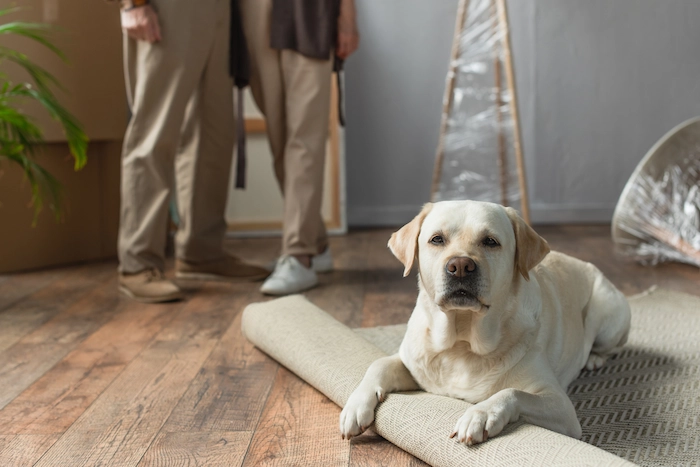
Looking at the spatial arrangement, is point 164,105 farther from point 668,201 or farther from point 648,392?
point 668,201

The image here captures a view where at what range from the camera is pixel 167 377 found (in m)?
1.88

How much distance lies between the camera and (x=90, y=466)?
1380 mm

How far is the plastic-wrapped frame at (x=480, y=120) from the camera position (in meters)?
3.84

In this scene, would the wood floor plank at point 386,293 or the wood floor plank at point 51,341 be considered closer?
the wood floor plank at point 51,341

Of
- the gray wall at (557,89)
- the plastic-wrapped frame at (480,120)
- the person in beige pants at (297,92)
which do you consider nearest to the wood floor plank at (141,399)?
the person in beige pants at (297,92)

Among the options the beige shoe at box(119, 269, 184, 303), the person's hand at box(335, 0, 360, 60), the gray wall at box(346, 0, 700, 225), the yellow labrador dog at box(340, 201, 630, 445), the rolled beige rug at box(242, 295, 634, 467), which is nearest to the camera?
the rolled beige rug at box(242, 295, 634, 467)

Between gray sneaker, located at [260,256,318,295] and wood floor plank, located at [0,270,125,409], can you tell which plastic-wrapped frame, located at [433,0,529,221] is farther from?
wood floor plank, located at [0,270,125,409]

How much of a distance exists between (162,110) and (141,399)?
4.19 feet

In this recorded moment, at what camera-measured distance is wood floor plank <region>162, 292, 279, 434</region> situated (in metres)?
1.58

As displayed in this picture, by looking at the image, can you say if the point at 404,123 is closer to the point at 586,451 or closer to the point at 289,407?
the point at 289,407

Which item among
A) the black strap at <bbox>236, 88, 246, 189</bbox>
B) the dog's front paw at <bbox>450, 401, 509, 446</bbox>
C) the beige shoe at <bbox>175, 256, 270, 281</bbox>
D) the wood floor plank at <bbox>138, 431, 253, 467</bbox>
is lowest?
the beige shoe at <bbox>175, 256, 270, 281</bbox>

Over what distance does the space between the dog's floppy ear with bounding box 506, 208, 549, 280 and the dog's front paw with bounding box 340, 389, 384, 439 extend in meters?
0.37

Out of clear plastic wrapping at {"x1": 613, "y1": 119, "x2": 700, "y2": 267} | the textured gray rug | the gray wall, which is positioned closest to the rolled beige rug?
the textured gray rug

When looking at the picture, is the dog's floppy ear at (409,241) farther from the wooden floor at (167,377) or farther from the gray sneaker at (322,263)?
the gray sneaker at (322,263)
